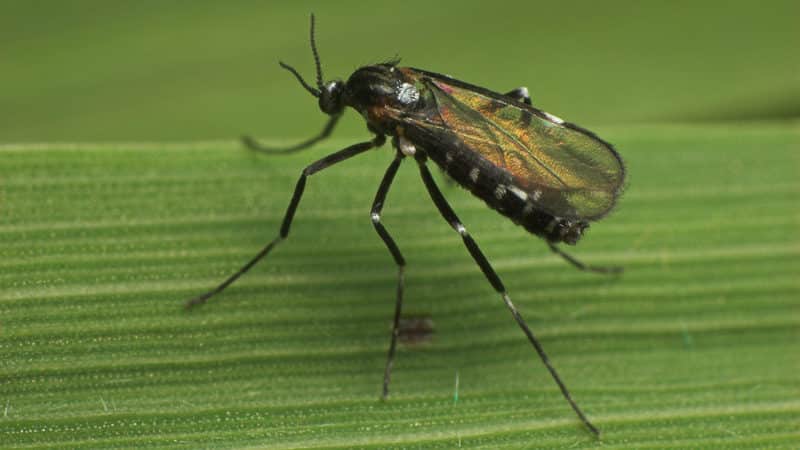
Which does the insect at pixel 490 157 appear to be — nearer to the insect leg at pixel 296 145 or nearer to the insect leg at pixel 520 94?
the insect leg at pixel 520 94

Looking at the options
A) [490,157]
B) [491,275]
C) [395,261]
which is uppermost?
[490,157]

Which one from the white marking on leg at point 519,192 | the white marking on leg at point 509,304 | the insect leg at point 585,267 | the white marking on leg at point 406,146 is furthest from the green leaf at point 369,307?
the white marking on leg at point 519,192

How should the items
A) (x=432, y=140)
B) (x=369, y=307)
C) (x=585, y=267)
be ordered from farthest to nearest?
(x=585, y=267)
(x=369, y=307)
(x=432, y=140)

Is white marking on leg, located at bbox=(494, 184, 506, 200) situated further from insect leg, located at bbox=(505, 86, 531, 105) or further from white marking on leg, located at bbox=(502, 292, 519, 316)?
insect leg, located at bbox=(505, 86, 531, 105)

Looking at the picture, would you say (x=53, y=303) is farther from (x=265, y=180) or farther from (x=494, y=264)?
(x=494, y=264)

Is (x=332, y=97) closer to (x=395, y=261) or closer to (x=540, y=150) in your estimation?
(x=395, y=261)

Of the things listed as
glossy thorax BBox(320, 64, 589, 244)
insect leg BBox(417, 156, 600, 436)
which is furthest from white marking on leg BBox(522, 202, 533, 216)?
insect leg BBox(417, 156, 600, 436)

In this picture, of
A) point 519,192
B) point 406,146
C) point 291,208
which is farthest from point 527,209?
point 291,208
